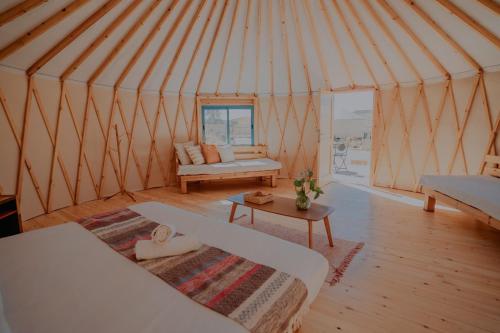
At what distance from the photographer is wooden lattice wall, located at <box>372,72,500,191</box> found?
378cm

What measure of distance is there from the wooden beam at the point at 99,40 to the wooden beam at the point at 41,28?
1.65 ft

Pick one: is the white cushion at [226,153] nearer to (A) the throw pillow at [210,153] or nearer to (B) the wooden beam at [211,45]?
(A) the throw pillow at [210,153]

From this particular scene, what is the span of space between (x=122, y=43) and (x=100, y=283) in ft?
10.8

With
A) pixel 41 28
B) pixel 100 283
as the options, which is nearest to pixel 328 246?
pixel 100 283

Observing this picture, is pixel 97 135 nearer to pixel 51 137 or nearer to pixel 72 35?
pixel 51 137

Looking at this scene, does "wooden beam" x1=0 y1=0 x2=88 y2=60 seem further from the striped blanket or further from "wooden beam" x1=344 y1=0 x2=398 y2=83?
"wooden beam" x1=344 y1=0 x2=398 y2=83

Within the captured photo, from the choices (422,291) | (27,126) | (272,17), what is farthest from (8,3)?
(422,291)

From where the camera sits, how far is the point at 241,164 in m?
5.19

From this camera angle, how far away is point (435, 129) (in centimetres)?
430

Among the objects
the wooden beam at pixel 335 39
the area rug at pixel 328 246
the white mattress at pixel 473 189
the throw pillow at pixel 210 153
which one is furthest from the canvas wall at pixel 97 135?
the area rug at pixel 328 246

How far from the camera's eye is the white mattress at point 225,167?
15.8 ft

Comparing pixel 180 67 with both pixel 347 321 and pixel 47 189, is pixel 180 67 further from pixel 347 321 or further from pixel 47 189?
pixel 347 321

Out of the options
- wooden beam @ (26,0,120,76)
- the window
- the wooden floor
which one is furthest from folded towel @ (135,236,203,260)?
the window

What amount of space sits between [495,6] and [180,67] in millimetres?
4233
